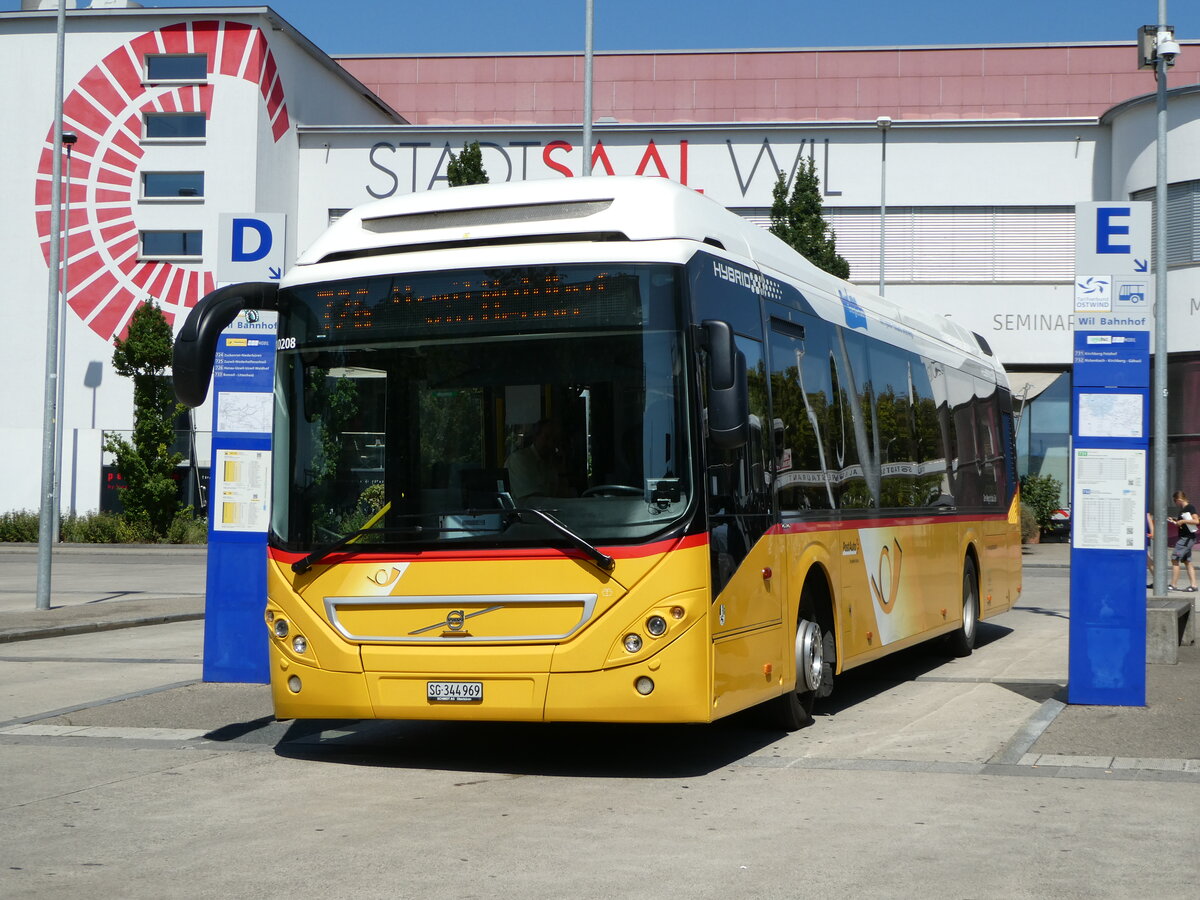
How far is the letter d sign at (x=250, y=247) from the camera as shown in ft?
40.9

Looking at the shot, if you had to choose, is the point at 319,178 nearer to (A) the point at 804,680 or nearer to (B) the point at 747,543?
(A) the point at 804,680

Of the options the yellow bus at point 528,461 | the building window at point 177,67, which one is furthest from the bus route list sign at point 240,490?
the building window at point 177,67

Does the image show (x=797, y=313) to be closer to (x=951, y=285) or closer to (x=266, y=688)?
(x=266, y=688)

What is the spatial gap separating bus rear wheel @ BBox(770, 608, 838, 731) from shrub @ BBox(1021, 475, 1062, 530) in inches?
1283

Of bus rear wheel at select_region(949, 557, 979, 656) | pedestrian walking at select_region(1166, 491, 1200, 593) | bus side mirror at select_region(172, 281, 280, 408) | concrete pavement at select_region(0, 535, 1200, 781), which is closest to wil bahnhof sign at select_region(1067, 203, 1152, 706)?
concrete pavement at select_region(0, 535, 1200, 781)

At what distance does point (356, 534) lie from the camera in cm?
860

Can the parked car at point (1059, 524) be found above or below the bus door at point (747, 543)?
below

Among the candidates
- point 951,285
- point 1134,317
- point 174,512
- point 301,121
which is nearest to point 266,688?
point 1134,317

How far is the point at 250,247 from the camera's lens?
1255 centimetres

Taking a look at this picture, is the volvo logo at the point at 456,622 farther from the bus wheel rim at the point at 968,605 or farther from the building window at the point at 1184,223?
the building window at the point at 1184,223

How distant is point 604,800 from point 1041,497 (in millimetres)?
36433

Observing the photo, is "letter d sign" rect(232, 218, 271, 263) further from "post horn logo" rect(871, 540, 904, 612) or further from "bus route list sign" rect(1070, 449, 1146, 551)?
"bus route list sign" rect(1070, 449, 1146, 551)

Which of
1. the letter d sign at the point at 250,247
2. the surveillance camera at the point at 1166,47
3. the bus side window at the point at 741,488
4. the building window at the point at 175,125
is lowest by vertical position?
the bus side window at the point at 741,488

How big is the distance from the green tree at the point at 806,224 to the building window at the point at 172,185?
17807 millimetres
